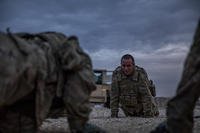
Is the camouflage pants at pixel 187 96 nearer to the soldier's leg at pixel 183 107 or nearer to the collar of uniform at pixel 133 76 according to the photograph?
the soldier's leg at pixel 183 107

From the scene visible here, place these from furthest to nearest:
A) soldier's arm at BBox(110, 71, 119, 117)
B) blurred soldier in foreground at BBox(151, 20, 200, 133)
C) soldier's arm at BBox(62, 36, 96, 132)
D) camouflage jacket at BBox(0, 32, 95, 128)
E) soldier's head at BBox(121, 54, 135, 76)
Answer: soldier's arm at BBox(110, 71, 119, 117) < soldier's head at BBox(121, 54, 135, 76) < soldier's arm at BBox(62, 36, 96, 132) < blurred soldier in foreground at BBox(151, 20, 200, 133) < camouflage jacket at BBox(0, 32, 95, 128)

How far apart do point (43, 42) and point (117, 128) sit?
9.85 ft

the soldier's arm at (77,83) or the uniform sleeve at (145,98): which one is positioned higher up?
the uniform sleeve at (145,98)

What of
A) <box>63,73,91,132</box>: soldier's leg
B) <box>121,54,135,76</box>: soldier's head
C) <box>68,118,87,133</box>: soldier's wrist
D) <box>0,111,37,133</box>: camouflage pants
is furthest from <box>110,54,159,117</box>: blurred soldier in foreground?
<box>0,111,37,133</box>: camouflage pants

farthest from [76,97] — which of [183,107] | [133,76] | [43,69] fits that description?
[133,76]

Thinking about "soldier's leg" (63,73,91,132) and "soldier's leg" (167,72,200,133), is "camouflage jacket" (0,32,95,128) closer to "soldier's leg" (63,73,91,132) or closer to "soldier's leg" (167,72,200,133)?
"soldier's leg" (63,73,91,132)

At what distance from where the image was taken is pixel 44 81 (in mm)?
4961

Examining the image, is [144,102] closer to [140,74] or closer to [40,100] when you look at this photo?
[140,74]

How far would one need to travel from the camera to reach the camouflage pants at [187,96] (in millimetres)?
4773

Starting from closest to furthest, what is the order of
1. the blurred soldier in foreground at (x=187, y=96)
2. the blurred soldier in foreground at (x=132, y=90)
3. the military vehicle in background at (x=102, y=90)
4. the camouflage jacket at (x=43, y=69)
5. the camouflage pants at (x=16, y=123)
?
the camouflage jacket at (x=43, y=69) < the blurred soldier in foreground at (x=187, y=96) < the camouflage pants at (x=16, y=123) < the blurred soldier in foreground at (x=132, y=90) < the military vehicle in background at (x=102, y=90)

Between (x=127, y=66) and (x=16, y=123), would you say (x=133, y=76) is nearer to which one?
(x=127, y=66)

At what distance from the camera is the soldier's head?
11.1 metres

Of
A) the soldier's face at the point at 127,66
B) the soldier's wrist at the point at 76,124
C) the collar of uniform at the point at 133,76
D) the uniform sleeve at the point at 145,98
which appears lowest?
the soldier's wrist at the point at 76,124

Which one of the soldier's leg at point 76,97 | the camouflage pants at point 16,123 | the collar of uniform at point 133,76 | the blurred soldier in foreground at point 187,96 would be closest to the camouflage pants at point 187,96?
the blurred soldier in foreground at point 187,96
